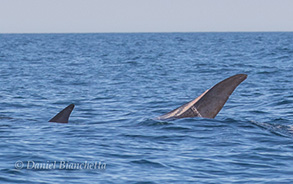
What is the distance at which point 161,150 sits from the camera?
11.1 metres

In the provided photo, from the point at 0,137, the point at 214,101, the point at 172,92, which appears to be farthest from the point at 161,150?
the point at 172,92

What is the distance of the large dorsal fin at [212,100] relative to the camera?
13062 mm

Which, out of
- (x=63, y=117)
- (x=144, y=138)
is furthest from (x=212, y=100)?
(x=63, y=117)

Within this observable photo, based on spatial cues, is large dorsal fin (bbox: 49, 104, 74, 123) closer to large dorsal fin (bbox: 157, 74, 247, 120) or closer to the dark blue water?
the dark blue water

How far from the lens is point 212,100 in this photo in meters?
13.2

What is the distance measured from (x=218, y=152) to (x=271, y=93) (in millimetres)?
11915

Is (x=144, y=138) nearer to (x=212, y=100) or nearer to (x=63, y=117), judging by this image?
(x=212, y=100)

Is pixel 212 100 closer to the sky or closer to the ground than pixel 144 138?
closer to the sky

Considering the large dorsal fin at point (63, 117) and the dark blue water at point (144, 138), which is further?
the large dorsal fin at point (63, 117)

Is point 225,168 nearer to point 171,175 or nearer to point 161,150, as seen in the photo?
point 171,175

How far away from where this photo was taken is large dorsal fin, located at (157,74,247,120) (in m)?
13.1

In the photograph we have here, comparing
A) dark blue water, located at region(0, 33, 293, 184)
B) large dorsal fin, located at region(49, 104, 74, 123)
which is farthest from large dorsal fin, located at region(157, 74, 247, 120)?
large dorsal fin, located at region(49, 104, 74, 123)

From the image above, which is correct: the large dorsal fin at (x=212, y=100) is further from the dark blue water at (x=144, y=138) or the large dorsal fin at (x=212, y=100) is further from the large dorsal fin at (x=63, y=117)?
the large dorsal fin at (x=63, y=117)

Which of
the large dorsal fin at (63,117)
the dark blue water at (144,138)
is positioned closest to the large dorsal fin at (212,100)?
the dark blue water at (144,138)
